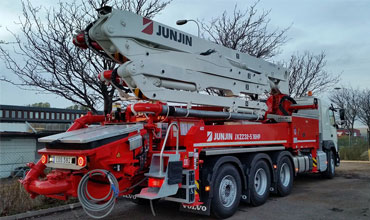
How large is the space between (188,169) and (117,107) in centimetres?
208

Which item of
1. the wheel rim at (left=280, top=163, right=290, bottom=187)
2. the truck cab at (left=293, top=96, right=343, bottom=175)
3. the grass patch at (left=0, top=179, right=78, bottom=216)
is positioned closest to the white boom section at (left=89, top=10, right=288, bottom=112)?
the wheel rim at (left=280, top=163, right=290, bottom=187)

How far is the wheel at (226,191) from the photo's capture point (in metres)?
6.52

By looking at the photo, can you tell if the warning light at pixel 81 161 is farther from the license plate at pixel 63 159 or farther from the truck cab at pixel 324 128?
the truck cab at pixel 324 128

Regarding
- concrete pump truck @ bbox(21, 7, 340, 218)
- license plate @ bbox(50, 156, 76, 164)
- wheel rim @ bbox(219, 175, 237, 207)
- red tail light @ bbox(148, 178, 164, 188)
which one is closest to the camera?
license plate @ bbox(50, 156, 76, 164)

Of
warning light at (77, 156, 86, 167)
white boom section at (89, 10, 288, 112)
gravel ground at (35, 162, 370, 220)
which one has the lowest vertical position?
gravel ground at (35, 162, 370, 220)

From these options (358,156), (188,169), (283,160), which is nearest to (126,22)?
(188,169)

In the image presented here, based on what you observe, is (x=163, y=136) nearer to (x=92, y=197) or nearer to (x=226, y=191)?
Result: (x=92, y=197)

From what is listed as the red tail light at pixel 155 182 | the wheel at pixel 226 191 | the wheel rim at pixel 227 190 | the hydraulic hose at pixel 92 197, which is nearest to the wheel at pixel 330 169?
the wheel at pixel 226 191

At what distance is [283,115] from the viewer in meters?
9.88

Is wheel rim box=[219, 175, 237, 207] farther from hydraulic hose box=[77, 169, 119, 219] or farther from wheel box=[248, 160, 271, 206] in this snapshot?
hydraulic hose box=[77, 169, 119, 219]

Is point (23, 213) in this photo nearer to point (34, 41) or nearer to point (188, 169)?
point (188, 169)

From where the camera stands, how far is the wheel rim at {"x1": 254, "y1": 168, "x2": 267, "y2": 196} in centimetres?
807

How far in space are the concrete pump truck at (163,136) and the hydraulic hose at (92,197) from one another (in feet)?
0.05

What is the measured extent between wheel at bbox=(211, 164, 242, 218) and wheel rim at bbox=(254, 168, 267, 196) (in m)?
1.10
